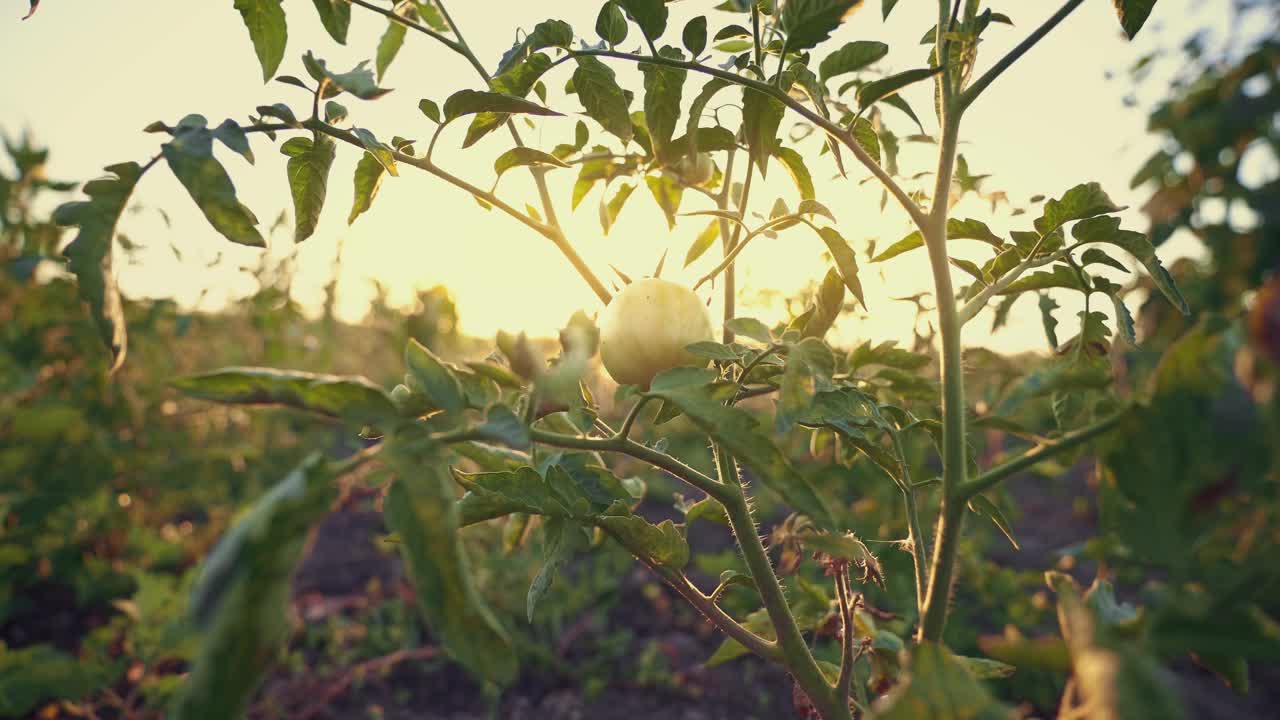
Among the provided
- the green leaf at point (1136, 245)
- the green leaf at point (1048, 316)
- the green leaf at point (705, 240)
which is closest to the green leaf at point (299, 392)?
the green leaf at point (705, 240)

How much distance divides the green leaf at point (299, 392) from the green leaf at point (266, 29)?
520mm

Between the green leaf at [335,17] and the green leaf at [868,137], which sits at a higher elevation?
the green leaf at [335,17]

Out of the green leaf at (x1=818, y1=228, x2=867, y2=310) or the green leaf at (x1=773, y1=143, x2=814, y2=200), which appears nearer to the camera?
the green leaf at (x1=818, y1=228, x2=867, y2=310)

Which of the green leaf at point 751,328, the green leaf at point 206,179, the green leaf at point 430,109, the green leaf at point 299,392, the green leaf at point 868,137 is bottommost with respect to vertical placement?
the green leaf at point 299,392

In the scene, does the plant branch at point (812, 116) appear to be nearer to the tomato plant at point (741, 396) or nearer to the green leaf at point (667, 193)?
the tomato plant at point (741, 396)

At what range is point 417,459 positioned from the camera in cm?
57

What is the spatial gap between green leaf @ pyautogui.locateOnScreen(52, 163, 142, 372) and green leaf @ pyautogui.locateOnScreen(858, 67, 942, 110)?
0.79m

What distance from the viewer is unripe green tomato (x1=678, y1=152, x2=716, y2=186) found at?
3.97 ft

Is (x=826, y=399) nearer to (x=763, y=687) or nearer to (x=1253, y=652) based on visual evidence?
(x=1253, y=652)

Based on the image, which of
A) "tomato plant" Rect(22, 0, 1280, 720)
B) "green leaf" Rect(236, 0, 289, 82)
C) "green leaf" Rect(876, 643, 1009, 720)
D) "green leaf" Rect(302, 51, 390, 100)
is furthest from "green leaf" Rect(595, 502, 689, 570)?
"green leaf" Rect(236, 0, 289, 82)

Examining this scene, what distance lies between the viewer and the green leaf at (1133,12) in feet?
2.74

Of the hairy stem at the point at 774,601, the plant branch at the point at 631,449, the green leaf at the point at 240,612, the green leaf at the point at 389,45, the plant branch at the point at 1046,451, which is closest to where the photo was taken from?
the green leaf at the point at 240,612

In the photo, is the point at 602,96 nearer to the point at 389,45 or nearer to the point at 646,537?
the point at 389,45

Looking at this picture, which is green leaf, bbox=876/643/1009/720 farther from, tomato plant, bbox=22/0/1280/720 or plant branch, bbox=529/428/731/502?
plant branch, bbox=529/428/731/502
